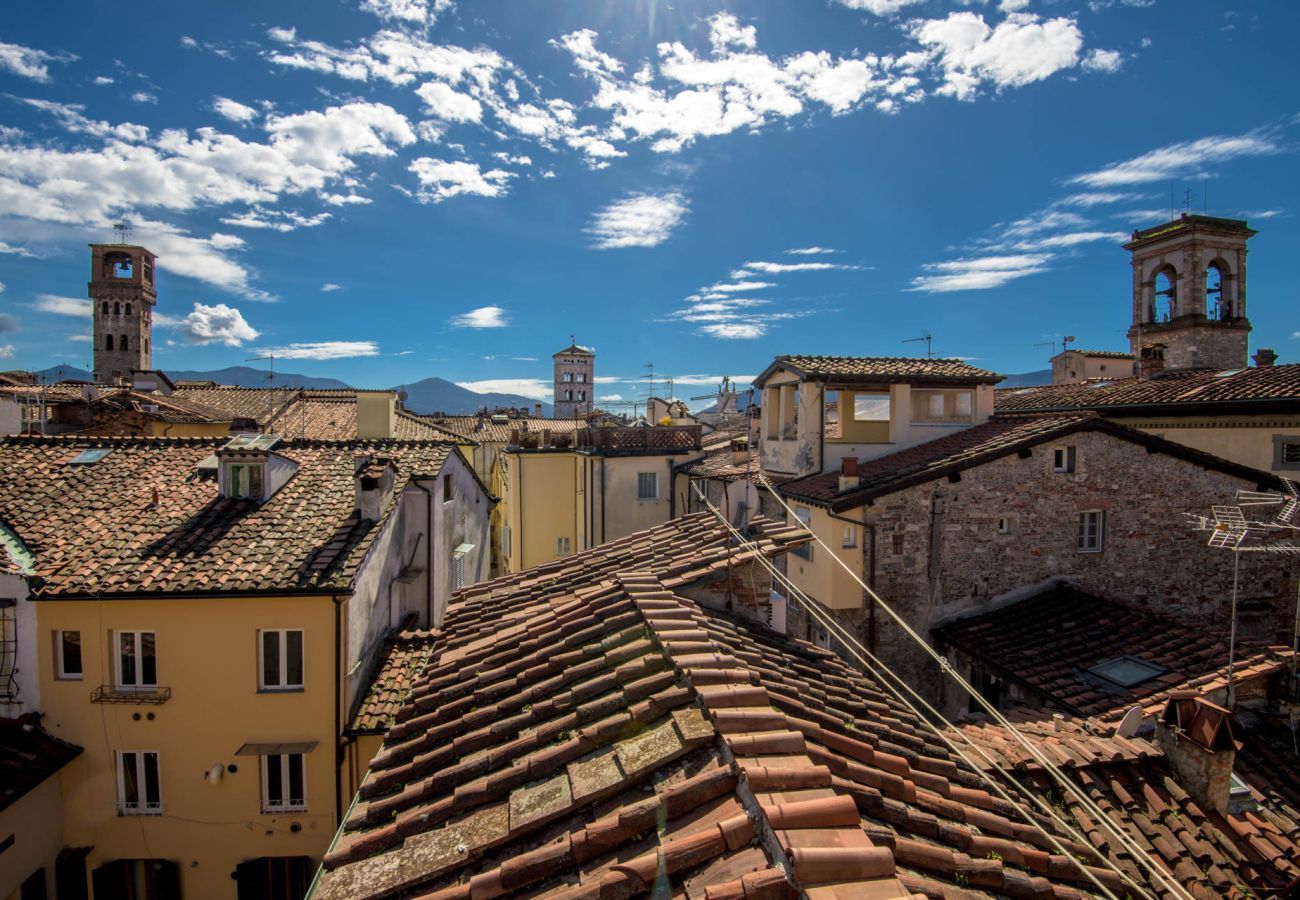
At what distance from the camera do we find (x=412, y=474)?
51.8 ft

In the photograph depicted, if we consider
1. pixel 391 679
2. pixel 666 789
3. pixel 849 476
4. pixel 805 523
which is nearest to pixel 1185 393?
pixel 849 476

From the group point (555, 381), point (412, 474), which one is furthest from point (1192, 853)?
point (555, 381)

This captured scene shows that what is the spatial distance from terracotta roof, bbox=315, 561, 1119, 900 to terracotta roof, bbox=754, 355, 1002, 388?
13.3 meters

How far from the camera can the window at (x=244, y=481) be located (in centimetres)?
1438

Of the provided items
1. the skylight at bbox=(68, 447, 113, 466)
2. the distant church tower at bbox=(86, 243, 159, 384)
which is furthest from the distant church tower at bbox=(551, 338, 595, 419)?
the skylight at bbox=(68, 447, 113, 466)

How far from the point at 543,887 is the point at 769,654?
3425 mm

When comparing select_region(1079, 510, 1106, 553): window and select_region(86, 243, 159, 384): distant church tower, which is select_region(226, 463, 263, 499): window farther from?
select_region(86, 243, 159, 384): distant church tower

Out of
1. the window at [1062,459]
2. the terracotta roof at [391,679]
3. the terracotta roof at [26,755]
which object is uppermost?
the window at [1062,459]

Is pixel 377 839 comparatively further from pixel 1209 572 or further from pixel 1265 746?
pixel 1209 572

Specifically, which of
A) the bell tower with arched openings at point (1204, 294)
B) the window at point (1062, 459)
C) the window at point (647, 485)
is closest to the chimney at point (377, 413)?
the window at point (647, 485)

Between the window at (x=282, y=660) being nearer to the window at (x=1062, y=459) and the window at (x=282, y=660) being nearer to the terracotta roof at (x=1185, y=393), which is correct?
the window at (x=1062, y=459)

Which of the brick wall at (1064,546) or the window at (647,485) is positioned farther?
the window at (647,485)

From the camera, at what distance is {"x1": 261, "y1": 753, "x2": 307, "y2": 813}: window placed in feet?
39.2

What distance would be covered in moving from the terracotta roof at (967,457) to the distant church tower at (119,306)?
93.9 meters
